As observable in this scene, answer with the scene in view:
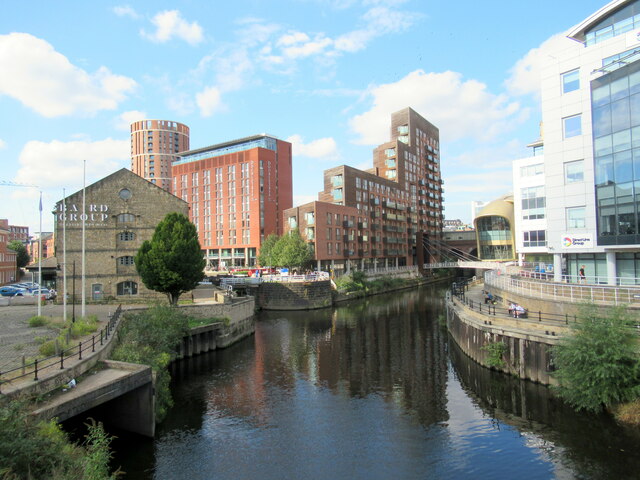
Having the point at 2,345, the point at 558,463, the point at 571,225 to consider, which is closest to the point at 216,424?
the point at 2,345

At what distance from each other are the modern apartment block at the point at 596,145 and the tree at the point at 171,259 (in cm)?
2946

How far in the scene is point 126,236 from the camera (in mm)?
41438

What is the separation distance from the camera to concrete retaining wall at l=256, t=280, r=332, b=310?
56.2 metres

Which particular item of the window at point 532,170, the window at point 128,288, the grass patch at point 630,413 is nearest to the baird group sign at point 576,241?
the grass patch at point 630,413

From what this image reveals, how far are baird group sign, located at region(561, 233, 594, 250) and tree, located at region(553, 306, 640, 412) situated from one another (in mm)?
15635

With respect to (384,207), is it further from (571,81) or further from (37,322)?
(37,322)

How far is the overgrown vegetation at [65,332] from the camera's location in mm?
18172

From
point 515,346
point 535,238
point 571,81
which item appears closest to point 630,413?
point 515,346

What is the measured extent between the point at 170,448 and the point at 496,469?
39.7ft

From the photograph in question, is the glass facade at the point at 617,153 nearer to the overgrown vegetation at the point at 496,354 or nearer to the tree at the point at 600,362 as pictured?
the overgrown vegetation at the point at 496,354

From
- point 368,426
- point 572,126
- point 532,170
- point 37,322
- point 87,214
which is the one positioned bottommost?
point 368,426

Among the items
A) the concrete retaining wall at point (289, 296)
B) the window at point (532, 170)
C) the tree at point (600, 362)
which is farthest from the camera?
the concrete retaining wall at point (289, 296)

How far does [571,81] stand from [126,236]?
135ft

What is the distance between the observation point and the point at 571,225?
110 ft
